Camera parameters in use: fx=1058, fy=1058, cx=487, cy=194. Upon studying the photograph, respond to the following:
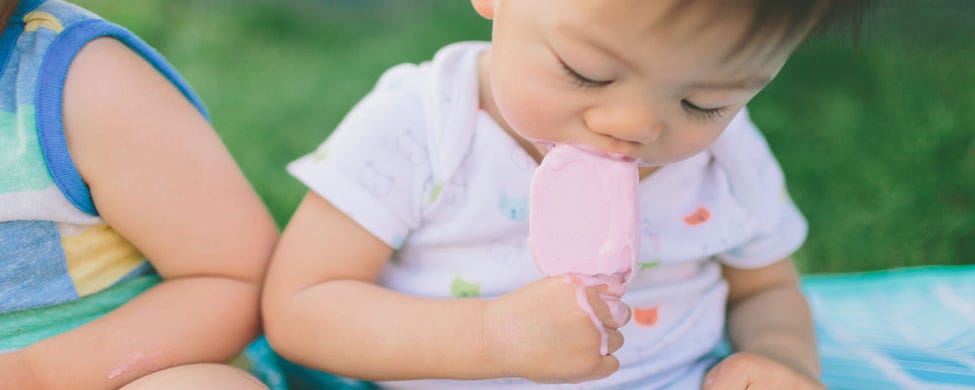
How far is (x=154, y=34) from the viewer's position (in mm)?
2676

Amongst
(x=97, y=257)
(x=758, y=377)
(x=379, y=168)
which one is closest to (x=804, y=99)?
(x=758, y=377)

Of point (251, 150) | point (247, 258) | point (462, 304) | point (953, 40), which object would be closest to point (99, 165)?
point (247, 258)

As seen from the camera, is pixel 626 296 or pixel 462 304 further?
pixel 626 296

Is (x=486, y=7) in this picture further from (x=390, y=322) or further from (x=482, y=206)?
(x=390, y=322)

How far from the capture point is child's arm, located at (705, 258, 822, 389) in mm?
1207

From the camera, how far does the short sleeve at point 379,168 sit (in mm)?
1173

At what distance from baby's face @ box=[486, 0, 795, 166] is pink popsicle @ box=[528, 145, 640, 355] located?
0.02 metres

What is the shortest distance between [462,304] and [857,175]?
4.49 feet

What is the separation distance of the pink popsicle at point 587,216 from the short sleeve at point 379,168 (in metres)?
0.23

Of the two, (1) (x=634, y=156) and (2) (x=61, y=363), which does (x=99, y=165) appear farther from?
(1) (x=634, y=156)

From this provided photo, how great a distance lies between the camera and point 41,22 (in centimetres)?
111

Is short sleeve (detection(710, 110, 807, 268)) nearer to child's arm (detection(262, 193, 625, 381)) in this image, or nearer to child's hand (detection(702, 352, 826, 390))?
child's hand (detection(702, 352, 826, 390))

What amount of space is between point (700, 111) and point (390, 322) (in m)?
0.41

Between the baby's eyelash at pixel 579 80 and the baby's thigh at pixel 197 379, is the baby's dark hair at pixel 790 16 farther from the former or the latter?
the baby's thigh at pixel 197 379
